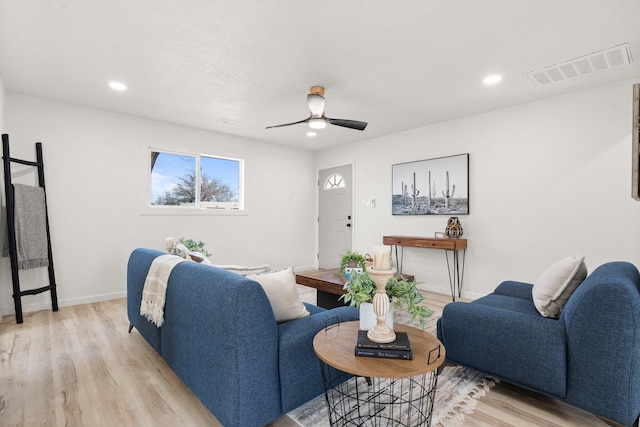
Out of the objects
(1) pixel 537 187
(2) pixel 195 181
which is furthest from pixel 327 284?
(2) pixel 195 181

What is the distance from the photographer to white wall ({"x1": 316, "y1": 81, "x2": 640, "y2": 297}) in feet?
10.8

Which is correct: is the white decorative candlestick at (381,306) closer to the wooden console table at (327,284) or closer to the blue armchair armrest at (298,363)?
the blue armchair armrest at (298,363)

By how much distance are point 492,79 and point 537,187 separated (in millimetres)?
1463

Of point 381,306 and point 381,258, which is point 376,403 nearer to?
point 381,306

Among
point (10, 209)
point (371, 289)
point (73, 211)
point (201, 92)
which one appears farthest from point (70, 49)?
point (371, 289)

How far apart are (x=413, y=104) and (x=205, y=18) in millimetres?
2561

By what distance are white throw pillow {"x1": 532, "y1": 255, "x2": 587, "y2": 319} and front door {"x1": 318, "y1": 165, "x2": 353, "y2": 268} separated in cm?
399

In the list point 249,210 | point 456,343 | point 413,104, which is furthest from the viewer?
point 249,210

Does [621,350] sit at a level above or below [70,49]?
below

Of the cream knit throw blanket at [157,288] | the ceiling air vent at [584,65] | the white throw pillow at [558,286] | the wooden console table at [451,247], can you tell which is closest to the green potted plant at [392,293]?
the white throw pillow at [558,286]

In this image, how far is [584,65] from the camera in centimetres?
291

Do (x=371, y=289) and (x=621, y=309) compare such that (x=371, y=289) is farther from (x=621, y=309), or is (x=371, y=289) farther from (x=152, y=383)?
(x=152, y=383)

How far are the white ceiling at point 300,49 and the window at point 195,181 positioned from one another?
1006mm

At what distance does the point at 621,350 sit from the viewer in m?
1.52
